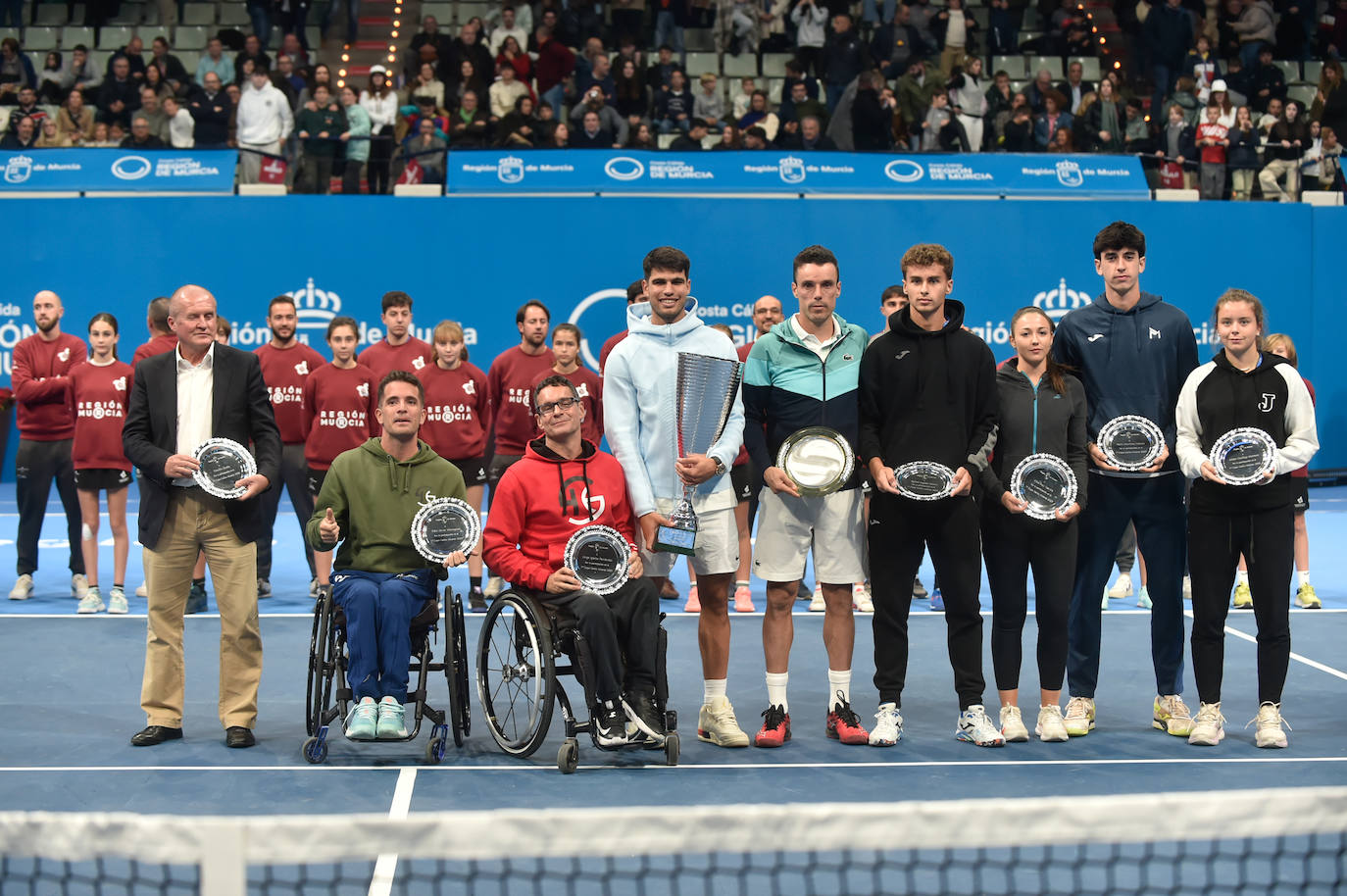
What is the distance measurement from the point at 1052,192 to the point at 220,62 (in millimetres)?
10432

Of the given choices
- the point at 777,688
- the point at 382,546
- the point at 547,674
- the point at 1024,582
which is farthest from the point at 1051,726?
the point at 382,546

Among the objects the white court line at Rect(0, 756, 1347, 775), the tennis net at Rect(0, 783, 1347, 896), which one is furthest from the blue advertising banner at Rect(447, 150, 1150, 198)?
the tennis net at Rect(0, 783, 1347, 896)

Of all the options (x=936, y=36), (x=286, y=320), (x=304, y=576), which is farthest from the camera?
(x=936, y=36)

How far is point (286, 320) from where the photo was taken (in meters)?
9.61

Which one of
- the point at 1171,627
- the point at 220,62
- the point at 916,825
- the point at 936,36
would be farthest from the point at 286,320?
the point at 936,36

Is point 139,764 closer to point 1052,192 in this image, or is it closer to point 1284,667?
point 1284,667

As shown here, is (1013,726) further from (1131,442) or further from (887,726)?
(1131,442)

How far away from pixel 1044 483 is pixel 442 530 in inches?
99.3

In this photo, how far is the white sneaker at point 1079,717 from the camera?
20.4 ft

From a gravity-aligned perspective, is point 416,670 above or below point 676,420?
below

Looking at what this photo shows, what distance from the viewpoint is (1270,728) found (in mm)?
5992

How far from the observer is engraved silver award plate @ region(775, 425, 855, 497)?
5863 millimetres

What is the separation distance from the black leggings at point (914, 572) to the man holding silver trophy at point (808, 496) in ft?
0.42

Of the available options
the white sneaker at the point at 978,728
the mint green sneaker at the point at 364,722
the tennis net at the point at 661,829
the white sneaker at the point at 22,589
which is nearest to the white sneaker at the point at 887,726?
the white sneaker at the point at 978,728
